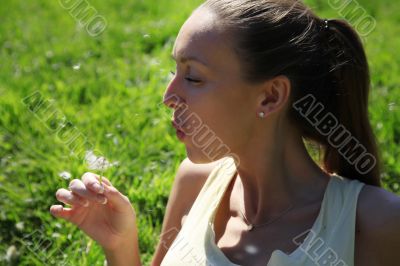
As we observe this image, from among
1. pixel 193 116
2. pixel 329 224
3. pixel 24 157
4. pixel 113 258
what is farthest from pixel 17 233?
pixel 329 224

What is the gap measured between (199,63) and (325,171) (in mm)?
616

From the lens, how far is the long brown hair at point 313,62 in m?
2.26

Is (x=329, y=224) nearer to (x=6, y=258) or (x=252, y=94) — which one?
(x=252, y=94)

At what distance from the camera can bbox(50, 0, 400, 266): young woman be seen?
2.18 metres

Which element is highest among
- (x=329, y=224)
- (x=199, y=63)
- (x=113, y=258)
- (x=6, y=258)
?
(x=199, y=63)

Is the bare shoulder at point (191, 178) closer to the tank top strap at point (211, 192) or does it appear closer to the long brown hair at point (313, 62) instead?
the tank top strap at point (211, 192)

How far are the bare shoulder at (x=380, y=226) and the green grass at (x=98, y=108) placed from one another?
1120mm

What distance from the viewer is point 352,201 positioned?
7.14 feet

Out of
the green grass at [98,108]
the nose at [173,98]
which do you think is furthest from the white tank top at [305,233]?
the green grass at [98,108]

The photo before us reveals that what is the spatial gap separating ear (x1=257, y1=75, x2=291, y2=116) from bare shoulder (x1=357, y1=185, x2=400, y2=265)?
15.8 inches

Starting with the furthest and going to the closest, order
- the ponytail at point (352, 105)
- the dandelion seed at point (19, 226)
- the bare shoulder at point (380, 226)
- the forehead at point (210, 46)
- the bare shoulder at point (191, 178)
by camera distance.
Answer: the dandelion seed at point (19, 226), the bare shoulder at point (191, 178), the ponytail at point (352, 105), the forehead at point (210, 46), the bare shoulder at point (380, 226)

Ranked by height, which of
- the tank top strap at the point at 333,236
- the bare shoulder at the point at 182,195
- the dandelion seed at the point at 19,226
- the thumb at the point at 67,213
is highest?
the thumb at the point at 67,213

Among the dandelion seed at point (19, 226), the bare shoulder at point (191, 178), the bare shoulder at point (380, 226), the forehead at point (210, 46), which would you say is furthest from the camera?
the dandelion seed at point (19, 226)

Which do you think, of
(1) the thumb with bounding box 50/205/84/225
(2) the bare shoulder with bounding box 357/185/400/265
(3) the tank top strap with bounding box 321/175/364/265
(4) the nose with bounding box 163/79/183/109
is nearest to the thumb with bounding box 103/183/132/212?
(1) the thumb with bounding box 50/205/84/225
